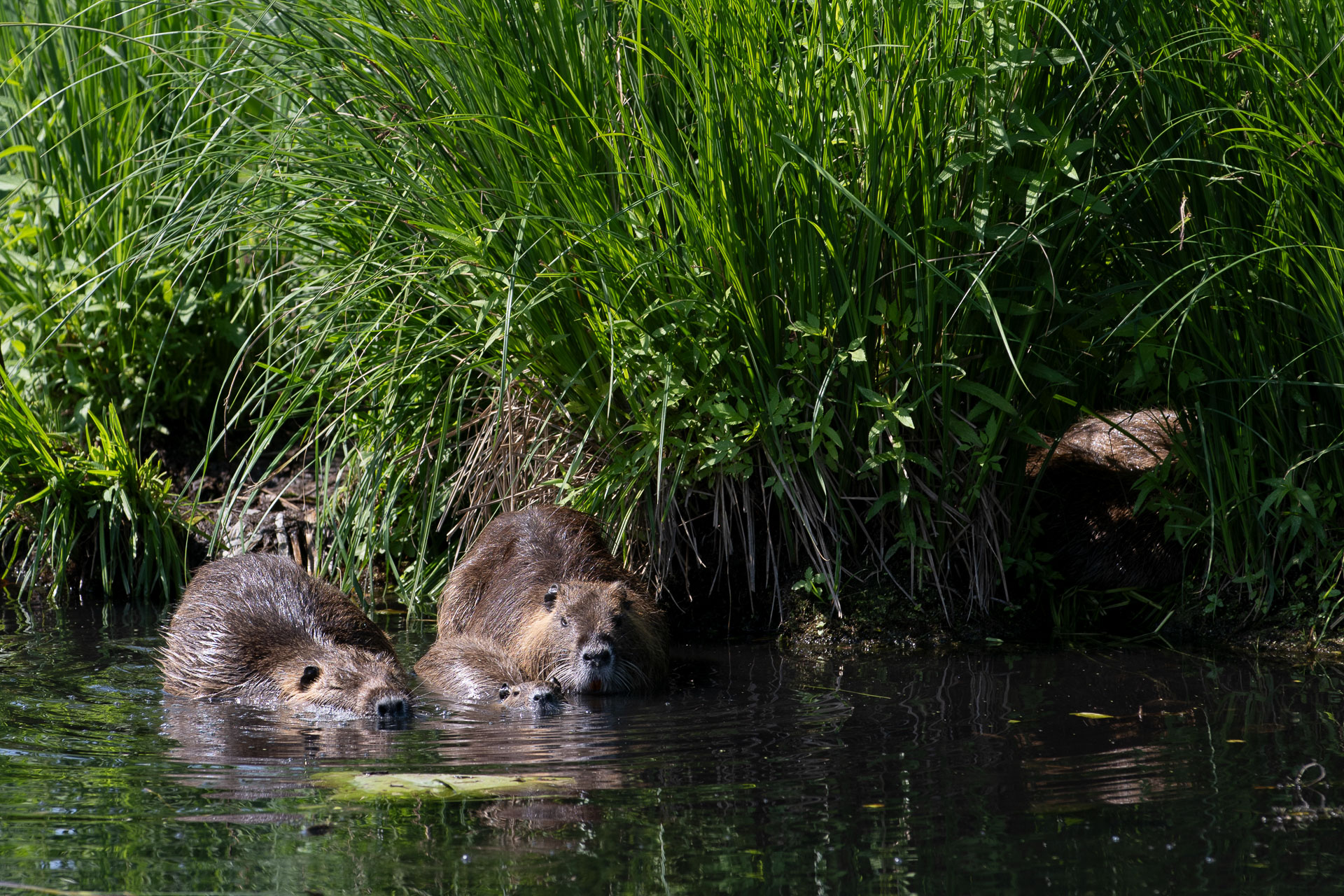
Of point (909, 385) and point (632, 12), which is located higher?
point (632, 12)

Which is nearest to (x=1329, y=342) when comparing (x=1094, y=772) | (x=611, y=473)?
(x=1094, y=772)

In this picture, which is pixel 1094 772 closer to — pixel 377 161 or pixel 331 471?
pixel 377 161

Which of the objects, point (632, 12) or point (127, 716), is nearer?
point (127, 716)

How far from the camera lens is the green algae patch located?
3.25 metres

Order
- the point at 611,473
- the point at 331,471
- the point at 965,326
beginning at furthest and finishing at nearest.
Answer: the point at 331,471 < the point at 611,473 < the point at 965,326

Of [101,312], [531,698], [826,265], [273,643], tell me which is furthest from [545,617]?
[101,312]

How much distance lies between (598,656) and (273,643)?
1238mm

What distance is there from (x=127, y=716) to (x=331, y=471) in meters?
2.42

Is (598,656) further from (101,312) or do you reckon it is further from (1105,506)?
(101,312)

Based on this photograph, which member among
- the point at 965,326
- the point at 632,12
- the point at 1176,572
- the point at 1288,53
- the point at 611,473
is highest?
the point at 632,12

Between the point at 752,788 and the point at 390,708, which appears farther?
the point at 390,708

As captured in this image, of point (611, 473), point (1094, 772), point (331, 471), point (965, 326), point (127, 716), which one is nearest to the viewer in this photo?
point (1094, 772)

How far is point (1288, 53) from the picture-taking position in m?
4.29

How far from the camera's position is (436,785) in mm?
3299
